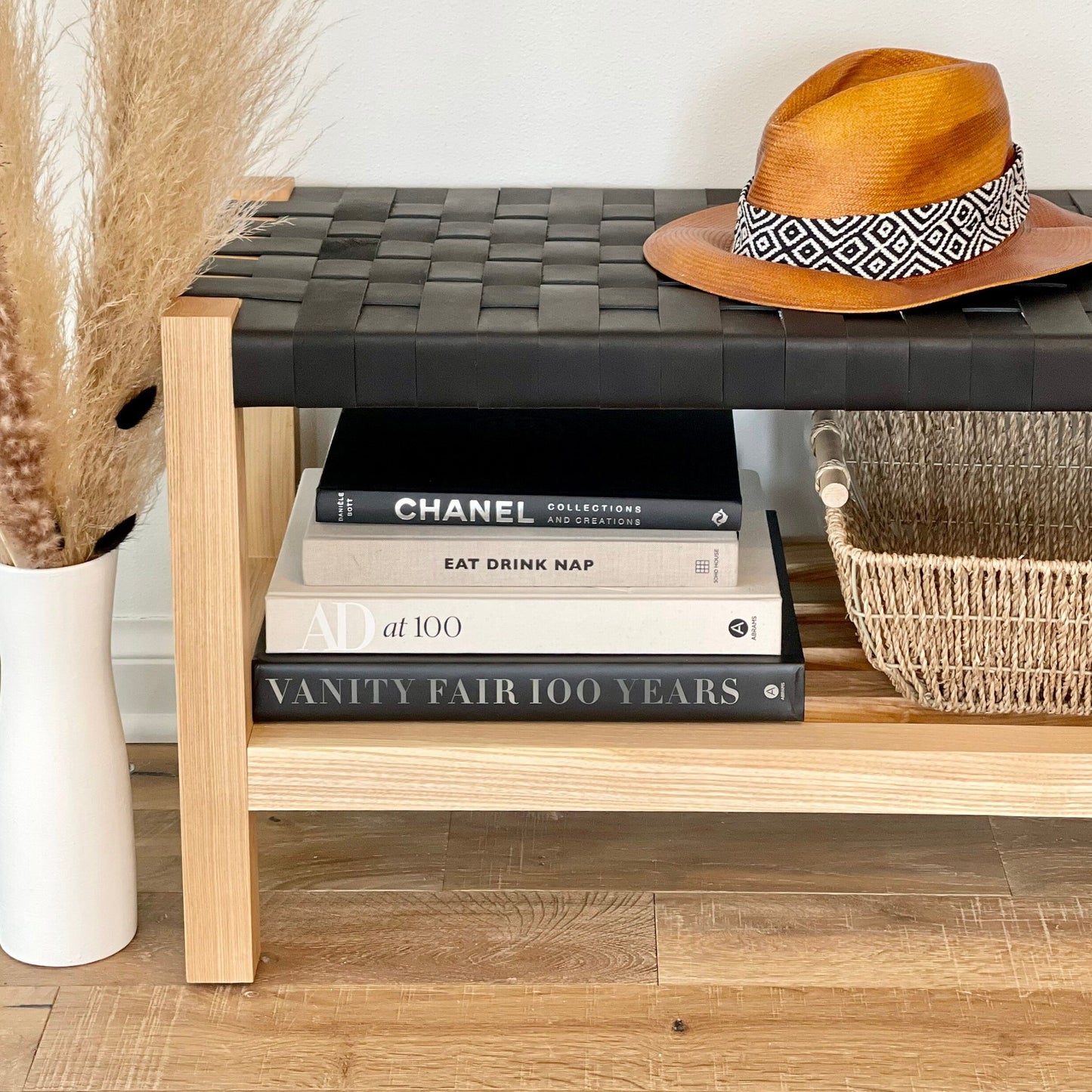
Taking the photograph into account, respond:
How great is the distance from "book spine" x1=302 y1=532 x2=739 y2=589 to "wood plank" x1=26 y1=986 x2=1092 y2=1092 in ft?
1.13

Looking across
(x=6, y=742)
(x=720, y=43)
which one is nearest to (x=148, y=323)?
(x=6, y=742)

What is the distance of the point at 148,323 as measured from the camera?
1.01 m

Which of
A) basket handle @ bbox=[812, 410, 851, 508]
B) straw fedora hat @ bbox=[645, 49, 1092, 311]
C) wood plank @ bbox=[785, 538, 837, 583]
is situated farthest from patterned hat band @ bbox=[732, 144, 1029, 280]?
wood plank @ bbox=[785, 538, 837, 583]

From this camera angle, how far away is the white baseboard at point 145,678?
5.07 feet

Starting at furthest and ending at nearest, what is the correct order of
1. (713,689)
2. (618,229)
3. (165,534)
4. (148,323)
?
(165,534)
(618,229)
(713,689)
(148,323)

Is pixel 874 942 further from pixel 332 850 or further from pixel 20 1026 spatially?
pixel 20 1026

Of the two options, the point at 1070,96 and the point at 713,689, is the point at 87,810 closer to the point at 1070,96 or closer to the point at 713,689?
the point at 713,689

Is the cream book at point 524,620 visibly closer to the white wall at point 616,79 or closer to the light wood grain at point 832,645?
the light wood grain at point 832,645

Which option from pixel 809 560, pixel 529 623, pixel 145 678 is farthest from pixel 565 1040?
pixel 145 678

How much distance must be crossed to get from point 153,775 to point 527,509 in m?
0.60

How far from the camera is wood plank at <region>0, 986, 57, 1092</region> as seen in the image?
1.09 m

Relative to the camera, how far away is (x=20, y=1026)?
113cm

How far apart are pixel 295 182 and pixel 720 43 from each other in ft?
1.41

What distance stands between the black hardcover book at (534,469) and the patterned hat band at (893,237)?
200 mm
